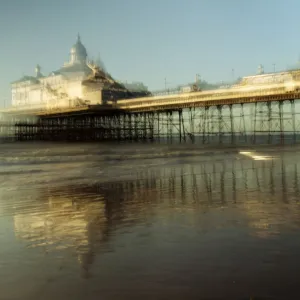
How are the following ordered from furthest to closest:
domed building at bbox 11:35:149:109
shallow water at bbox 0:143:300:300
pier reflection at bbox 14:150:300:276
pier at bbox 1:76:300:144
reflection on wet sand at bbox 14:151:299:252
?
domed building at bbox 11:35:149:109 < pier at bbox 1:76:300:144 < reflection on wet sand at bbox 14:151:299:252 < pier reflection at bbox 14:150:300:276 < shallow water at bbox 0:143:300:300

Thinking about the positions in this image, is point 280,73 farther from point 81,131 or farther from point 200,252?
point 200,252

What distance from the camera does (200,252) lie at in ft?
16.4

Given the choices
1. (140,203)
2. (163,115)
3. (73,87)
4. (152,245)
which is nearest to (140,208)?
(140,203)

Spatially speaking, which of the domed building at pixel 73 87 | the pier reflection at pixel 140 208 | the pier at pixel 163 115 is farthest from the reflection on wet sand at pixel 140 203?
the domed building at pixel 73 87

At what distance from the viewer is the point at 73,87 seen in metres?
98.9

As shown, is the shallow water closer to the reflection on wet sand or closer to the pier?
the reflection on wet sand

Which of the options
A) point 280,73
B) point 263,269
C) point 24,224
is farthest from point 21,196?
point 280,73

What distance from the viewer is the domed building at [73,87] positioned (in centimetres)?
8244

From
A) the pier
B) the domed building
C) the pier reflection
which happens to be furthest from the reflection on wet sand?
the domed building

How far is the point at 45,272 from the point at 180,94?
4912 centimetres

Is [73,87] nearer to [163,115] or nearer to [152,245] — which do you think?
[163,115]

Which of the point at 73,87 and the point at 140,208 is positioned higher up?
the point at 73,87

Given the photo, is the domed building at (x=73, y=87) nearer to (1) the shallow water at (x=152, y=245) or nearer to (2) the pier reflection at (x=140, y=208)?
(2) the pier reflection at (x=140, y=208)

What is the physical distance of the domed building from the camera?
270 feet
